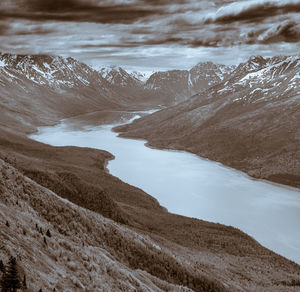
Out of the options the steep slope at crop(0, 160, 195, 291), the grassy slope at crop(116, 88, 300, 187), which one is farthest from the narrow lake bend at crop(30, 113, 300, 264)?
the steep slope at crop(0, 160, 195, 291)

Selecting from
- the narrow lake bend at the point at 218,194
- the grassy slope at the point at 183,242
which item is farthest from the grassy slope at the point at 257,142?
the grassy slope at the point at 183,242

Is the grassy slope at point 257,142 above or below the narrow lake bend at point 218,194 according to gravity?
above

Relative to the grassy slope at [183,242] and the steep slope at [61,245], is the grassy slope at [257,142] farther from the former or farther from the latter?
the steep slope at [61,245]

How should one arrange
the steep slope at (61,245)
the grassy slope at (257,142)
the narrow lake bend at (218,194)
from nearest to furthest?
the steep slope at (61,245)
the narrow lake bend at (218,194)
the grassy slope at (257,142)

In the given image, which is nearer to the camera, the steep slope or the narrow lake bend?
the steep slope

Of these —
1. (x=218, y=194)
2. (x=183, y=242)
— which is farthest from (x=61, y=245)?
(x=218, y=194)

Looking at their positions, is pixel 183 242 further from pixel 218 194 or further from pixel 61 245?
pixel 218 194

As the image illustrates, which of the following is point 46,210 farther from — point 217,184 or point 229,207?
point 217,184

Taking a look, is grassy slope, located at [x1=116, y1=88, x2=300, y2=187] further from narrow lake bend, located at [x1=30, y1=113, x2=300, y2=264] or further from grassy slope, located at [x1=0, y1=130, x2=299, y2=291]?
grassy slope, located at [x1=0, y1=130, x2=299, y2=291]
